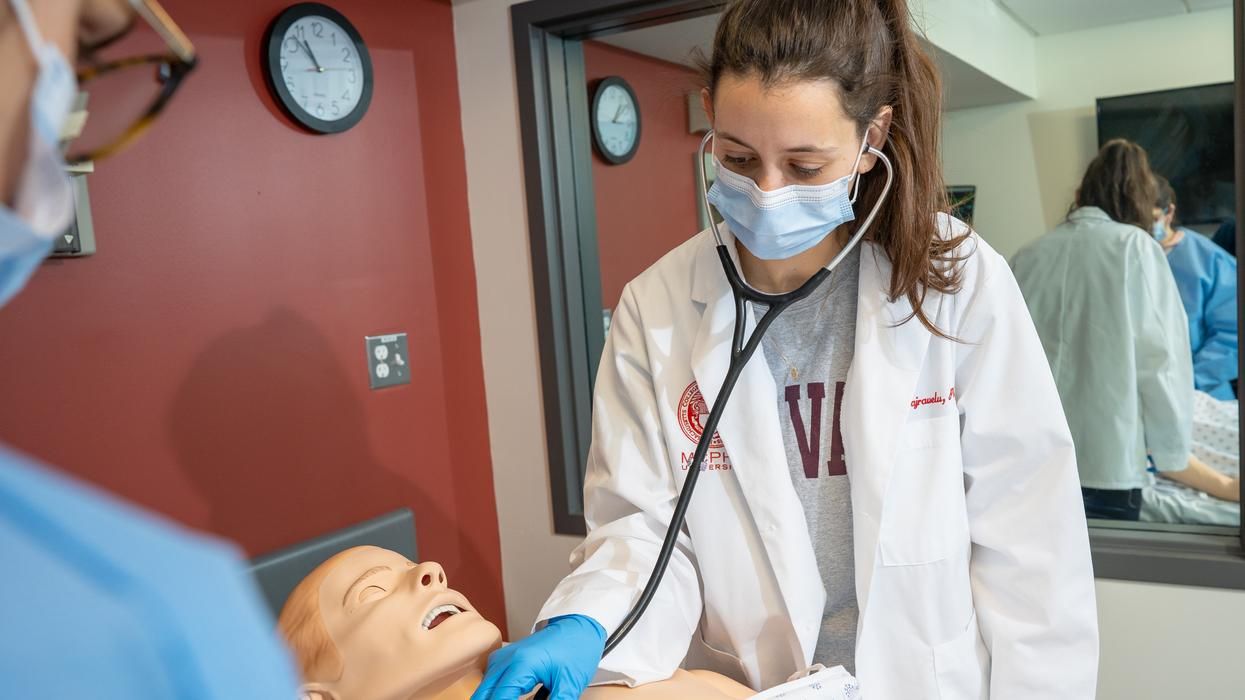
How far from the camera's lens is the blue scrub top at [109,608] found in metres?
0.26

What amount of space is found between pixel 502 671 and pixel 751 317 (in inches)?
21.9

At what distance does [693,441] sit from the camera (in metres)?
1.25

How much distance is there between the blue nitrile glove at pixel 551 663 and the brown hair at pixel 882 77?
22.7 inches

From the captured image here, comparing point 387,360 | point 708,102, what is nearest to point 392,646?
point 708,102

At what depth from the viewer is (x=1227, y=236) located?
183 centimetres

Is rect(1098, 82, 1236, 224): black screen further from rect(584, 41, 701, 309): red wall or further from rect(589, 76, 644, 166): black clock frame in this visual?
rect(589, 76, 644, 166): black clock frame

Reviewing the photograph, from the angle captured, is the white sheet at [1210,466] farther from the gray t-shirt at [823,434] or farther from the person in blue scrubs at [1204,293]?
the gray t-shirt at [823,434]

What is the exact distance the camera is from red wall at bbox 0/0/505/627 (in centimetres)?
169

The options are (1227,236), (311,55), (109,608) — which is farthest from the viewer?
(311,55)

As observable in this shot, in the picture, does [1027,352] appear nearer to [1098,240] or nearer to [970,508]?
[970,508]

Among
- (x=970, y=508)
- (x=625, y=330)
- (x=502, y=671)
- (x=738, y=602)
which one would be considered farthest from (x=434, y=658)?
(x=970, y=508)

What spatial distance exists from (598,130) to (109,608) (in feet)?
8.03

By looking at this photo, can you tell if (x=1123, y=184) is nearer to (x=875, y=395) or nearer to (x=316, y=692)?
(x=875, y=395)

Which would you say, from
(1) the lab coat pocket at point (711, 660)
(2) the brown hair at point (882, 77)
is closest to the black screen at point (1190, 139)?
(2) the brown hair at point (882, 77)
